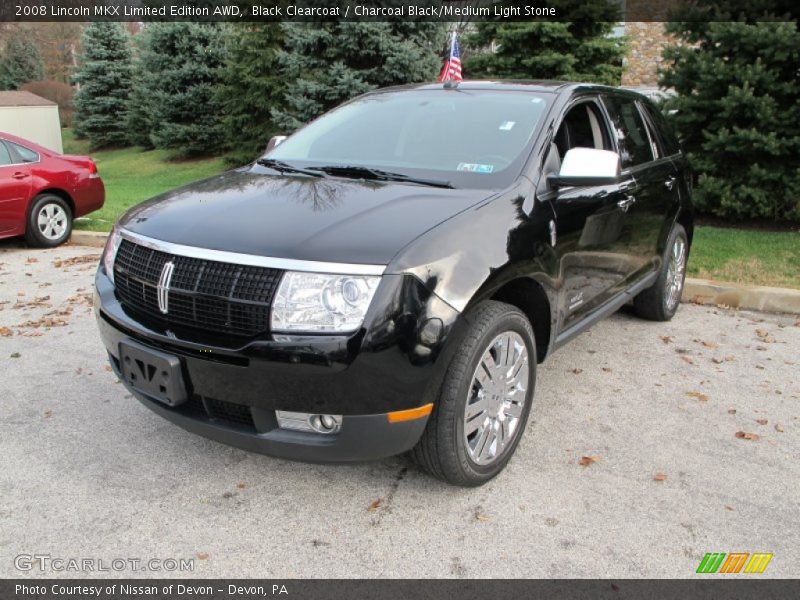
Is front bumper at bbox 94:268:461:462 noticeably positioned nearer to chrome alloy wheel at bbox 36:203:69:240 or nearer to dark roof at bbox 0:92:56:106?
chrome alloy wheel at bbox 36:203:69:240

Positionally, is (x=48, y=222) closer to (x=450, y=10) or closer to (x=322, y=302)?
(x=322, y=302)

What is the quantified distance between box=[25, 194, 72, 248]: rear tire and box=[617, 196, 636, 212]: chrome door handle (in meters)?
7.22

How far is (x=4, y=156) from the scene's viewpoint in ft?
27.9

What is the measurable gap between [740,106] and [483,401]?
6.94 metres

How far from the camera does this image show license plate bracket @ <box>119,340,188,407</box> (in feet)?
9.11

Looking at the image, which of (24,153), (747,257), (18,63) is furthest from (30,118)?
(747,257)

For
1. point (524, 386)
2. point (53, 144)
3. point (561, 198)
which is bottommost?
point (53, 144)

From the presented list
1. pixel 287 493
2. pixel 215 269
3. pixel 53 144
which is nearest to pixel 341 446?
pixel 287 493

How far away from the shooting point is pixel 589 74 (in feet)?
44.2

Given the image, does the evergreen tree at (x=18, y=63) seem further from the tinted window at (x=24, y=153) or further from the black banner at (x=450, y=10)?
the tinted window at (x=24, y=153)
